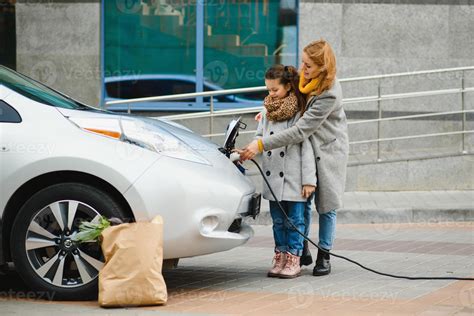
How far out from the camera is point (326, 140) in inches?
283

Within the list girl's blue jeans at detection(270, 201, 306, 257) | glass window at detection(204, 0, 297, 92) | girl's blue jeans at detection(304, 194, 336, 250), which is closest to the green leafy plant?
girl's blue jeans at detection(270, 201, 306, 257)

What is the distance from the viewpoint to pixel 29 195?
6309 mm

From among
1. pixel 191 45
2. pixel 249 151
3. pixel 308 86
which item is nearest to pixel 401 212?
pixel 308 86

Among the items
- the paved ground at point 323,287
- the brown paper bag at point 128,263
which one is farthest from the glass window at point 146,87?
the brown paper bag at point 128,263

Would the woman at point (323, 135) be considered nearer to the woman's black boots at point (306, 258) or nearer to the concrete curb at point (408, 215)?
the woman's black boots at point (306, 258)

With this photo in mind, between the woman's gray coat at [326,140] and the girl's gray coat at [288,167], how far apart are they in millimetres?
92

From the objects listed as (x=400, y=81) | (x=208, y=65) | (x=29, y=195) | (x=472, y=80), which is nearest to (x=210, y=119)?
(x=208, y=65)

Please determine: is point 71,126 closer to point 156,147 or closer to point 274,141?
point 156,147

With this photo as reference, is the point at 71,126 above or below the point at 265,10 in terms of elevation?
below

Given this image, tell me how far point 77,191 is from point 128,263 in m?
0.62

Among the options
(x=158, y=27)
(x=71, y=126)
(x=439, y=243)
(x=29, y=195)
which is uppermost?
(x=158, y=27)

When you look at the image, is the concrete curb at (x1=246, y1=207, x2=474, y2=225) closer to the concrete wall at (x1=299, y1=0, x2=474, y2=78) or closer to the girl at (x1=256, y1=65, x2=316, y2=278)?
the concrete wall at (x1=299, y1=0, x2=474, y2=78)

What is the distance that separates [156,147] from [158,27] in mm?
7582

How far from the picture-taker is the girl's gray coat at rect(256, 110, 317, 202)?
23.2 feet
